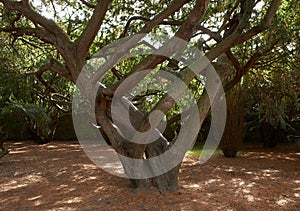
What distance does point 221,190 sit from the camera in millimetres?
4516

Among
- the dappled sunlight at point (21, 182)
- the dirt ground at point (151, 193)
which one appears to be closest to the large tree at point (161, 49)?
the dirt ground at point (151, 193)

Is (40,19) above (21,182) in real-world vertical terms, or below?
above

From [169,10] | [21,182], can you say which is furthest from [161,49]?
[21,182]

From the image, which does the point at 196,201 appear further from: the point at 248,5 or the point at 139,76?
the point at 248,5

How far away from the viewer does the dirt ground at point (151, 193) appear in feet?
12.4

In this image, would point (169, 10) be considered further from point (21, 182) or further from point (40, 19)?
point (21, 182)

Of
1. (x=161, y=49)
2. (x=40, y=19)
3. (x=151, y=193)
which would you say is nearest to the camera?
(x=161, y=49)

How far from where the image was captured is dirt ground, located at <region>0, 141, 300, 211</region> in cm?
379

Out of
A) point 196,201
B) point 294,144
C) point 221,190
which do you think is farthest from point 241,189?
point 294,144

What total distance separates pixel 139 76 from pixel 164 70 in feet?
4.75

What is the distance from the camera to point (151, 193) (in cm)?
427

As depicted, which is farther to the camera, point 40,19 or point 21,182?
point 21,182

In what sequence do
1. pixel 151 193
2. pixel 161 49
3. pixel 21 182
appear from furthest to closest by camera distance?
pixel 21 182
pixel 151 193
pixel 161 49

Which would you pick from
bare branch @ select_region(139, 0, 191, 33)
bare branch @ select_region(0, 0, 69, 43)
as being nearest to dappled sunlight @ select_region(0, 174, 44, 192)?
bare branch @ select_region(0, 0, 69, 43)
